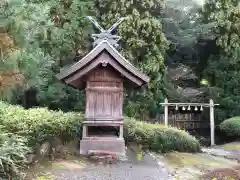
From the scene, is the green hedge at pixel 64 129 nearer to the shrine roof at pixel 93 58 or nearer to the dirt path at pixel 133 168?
the dirt path at pixel 133 168

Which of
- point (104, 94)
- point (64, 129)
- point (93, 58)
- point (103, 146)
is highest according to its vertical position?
point (93, 58)

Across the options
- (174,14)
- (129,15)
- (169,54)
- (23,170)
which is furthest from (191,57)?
(23,170)

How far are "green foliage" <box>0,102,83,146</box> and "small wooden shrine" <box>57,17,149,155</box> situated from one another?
0.47 m

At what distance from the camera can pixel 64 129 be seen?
9891 millimetres

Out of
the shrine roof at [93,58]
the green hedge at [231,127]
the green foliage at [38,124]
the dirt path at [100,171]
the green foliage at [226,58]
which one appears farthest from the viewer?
the green foliage at [226,58]

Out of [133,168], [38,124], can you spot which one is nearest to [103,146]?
[133,168]

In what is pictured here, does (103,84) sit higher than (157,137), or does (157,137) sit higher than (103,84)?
(103,84)

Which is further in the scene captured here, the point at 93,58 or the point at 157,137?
the point at 157,137

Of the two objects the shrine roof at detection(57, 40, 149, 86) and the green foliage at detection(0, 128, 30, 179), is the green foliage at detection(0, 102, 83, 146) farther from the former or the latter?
the shrine roof at detection(57, 40, 149, 86)

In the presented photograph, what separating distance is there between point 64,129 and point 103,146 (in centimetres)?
123

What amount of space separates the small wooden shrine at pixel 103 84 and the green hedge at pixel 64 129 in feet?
2.00

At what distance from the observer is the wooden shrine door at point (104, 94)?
33.8 ft

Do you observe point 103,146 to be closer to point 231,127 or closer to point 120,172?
point 120,172

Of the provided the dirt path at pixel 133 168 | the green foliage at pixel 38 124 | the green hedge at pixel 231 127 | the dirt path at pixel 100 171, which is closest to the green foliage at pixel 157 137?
the dirt path at pixel 133 168
